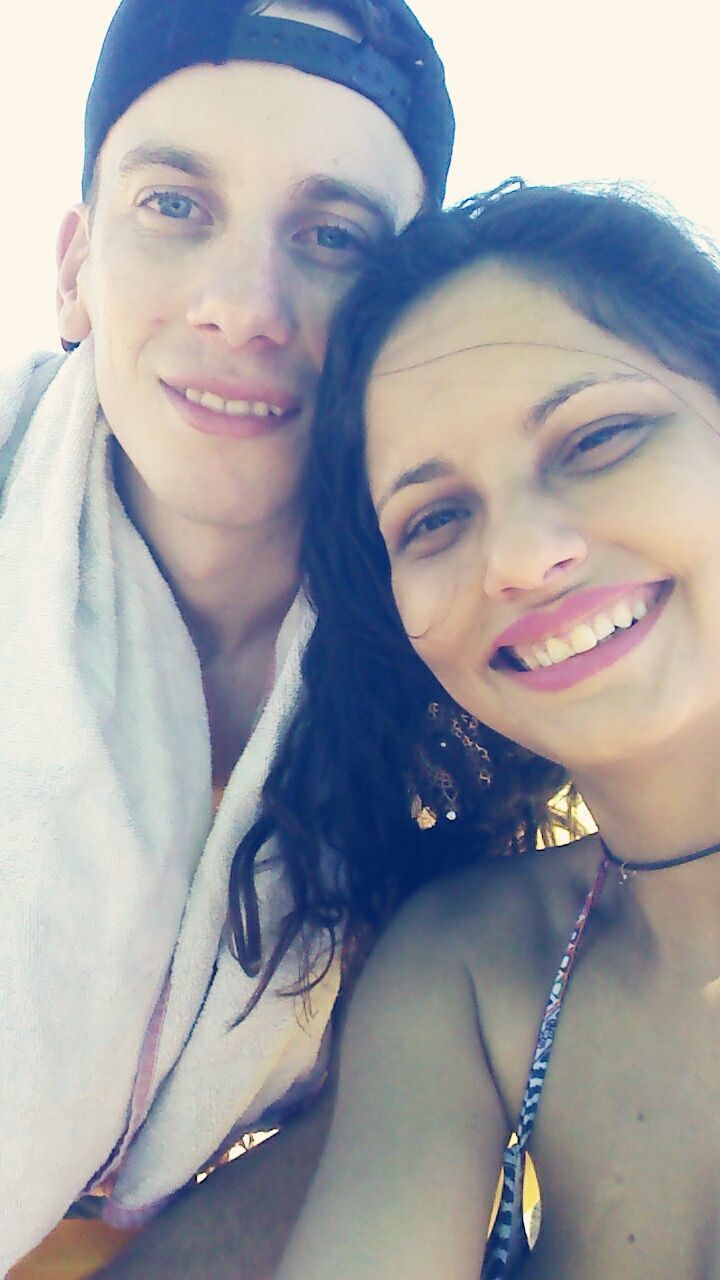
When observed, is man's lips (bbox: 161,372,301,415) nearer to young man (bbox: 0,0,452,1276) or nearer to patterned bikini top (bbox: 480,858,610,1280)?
young man (bbox: 0,0,452,1276)

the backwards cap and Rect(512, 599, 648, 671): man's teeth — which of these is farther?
the backwards cap

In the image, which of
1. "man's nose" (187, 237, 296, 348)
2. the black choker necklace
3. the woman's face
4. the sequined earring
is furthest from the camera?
the sequined earring

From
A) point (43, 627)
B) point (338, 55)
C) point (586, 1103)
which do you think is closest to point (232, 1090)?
point (586, 1103)

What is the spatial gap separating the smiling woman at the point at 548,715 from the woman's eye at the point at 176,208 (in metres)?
0.23

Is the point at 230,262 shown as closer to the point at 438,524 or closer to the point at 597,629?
the point at 438,524

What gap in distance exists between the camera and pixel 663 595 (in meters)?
0.93

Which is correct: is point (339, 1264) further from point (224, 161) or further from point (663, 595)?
point (224, 161)

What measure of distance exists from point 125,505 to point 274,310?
0.39 metres

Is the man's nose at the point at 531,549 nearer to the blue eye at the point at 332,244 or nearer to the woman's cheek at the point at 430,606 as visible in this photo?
the woman's cheek at the point at 430,606

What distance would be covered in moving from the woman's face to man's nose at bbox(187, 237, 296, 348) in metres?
0.19

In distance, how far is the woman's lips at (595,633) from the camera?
0.92m

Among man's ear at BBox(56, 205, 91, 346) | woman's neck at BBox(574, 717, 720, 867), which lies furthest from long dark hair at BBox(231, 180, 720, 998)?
man's ear at BBox(56, 205, 91, 346)

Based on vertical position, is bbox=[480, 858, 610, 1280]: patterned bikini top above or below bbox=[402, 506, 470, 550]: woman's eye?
below

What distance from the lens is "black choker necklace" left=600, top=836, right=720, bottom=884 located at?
1011mm
